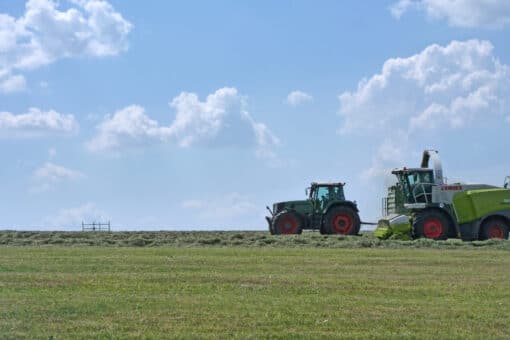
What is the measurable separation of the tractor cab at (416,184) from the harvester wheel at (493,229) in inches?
95.3

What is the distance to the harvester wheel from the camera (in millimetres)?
31250

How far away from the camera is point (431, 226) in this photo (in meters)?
31.3

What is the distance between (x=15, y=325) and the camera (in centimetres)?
1027

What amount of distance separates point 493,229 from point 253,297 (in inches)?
806

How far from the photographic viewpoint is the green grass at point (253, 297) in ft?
33.6

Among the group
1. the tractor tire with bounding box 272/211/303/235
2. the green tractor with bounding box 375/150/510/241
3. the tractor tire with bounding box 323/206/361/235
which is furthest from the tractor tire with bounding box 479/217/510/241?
the tractor tire with bounding box 272/211/303/235

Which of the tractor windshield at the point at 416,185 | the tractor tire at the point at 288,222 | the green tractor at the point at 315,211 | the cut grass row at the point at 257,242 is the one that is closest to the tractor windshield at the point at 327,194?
the green tractor at the point at 315,211

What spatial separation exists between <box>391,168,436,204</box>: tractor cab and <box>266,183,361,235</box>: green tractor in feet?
10.3

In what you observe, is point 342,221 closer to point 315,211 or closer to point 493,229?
point 315,211

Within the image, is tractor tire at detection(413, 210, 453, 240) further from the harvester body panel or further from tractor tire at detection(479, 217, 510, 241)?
tractor tire at detection(479, 217, 510, 241)

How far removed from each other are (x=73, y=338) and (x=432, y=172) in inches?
997

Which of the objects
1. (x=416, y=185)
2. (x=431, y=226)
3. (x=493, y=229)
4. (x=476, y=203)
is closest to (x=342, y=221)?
(x=416, y=185)

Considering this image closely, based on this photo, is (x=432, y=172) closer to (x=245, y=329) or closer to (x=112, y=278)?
(x=112, y=278)

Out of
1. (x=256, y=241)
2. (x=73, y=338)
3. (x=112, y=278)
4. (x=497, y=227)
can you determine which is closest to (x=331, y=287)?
(x=112, y=278)
